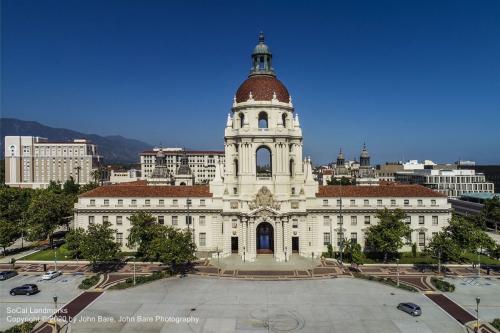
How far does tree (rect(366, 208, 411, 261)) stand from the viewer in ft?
247

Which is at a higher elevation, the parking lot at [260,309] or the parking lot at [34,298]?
the parking lot at [34,298]

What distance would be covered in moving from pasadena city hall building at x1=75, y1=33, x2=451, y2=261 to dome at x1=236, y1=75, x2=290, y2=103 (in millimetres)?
240

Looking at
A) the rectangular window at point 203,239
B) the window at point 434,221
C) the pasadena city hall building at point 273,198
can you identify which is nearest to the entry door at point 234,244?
the pasadena city hall building at point 273,198

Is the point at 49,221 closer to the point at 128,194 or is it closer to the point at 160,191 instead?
the point at 128,194

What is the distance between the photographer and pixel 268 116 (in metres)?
88.3

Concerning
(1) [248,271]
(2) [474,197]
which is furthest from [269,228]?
(2) [474,197]

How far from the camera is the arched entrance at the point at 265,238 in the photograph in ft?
289

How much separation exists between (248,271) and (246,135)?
29806 millimetres

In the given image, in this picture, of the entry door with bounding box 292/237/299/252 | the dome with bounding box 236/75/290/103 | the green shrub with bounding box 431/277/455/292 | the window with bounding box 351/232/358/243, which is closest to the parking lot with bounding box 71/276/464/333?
the green shrub with bounding box 431/277/455/292

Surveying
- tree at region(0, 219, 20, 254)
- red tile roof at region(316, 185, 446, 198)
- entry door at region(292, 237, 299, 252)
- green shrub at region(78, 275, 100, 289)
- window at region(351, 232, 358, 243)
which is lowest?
green shrub at region(78, 275, 100, 289)

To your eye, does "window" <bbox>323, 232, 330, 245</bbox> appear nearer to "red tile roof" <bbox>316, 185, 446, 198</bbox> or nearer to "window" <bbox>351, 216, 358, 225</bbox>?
"window" <bbox>351, 216, 358, 225</bbox>

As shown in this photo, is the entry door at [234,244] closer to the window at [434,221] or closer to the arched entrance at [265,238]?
the arched entrance at [265,238]

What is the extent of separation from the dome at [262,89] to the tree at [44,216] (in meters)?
52.4

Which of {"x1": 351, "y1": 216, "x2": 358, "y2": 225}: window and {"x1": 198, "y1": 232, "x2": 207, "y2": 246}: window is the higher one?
{"x1": 351, "y1": 216, "x2": 358, "y2": 225}: window
